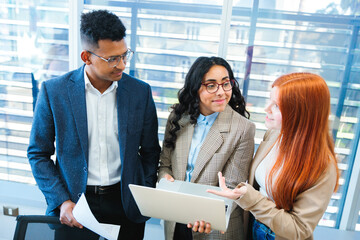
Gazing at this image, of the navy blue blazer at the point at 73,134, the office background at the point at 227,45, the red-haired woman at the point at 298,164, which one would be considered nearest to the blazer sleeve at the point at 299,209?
the red-haired woman at the point at 298,164

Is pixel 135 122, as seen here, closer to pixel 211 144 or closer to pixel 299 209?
pixel 211 144

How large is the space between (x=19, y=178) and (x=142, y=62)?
1513 millimetres

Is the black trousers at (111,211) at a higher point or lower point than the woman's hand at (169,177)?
lower

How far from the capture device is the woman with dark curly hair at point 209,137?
144cm

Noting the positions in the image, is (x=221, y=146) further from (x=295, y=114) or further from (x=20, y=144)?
(x=20, y=144)

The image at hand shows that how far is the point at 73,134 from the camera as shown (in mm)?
1359

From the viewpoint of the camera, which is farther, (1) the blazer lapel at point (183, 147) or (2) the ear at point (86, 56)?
(1) the blazer lapel at point (183, 147)

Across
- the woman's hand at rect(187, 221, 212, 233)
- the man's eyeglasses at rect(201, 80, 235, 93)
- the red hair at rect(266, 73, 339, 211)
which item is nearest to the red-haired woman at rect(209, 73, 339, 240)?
the red hair at rect(266, 73, 339, 211)

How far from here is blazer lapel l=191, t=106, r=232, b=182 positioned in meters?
1.44

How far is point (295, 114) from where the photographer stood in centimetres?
114

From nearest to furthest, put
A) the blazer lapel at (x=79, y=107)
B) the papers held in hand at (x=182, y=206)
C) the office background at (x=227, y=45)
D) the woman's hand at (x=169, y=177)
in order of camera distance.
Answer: the papers held in hand at (x=182, y=206)
the blazer lapel at (x=79, y=107)
the woman's hand at (x=169, y=177)
the office background at (x=227, y=45)

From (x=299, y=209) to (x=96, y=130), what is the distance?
37.9 inches

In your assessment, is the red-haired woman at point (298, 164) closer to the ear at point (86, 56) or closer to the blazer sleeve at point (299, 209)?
the blazer sleeve at point (299, 209)

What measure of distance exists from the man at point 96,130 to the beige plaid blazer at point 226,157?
0.27 meters
